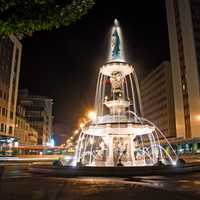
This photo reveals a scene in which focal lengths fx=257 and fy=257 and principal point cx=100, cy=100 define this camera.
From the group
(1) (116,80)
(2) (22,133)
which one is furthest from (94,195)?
(2) (22,133)

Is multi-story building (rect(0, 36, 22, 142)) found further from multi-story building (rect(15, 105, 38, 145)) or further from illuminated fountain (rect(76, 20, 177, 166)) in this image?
illuminated fountain (rect(76, 20, 177, 166))

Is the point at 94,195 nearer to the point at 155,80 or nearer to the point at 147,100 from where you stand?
the point at 155,80

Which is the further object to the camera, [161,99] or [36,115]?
[36,115]

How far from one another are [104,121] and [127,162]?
390 centimetres

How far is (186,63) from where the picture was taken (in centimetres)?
8144

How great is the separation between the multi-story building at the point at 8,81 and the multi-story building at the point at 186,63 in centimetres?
5196

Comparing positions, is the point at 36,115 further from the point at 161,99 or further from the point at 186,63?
the point at 186,63

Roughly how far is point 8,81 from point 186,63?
53.9 meters

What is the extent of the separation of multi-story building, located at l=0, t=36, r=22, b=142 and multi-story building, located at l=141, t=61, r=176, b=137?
57.7 m

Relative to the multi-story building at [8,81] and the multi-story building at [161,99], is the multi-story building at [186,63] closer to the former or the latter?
the multi-story building at [161,99]

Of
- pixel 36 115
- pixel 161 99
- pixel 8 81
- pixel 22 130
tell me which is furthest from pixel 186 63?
pixel 36 115

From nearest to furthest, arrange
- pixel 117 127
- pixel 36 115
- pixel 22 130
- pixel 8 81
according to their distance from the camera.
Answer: pixel 117 127
pixel 8 81
pixel 22 130
pixel 36 115

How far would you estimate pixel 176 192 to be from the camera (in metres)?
9.98

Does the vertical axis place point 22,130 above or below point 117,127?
above
